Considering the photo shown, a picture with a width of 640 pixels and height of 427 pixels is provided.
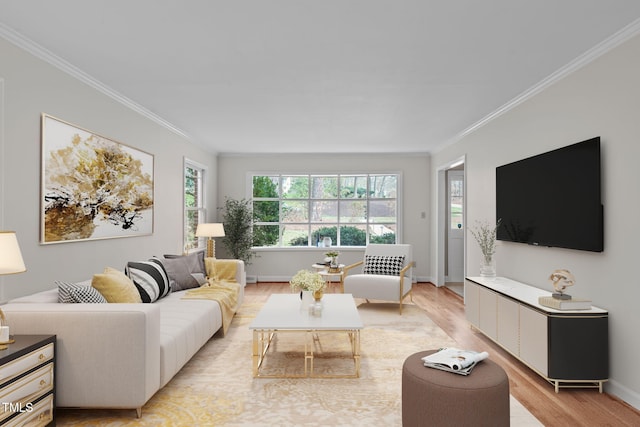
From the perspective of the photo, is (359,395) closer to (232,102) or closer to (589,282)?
(589,282)

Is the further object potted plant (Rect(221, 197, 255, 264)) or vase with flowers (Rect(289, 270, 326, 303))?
potted plant (Rect(221, 197, 255, 264))

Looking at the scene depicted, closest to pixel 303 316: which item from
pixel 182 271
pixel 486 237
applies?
pixel 182 271

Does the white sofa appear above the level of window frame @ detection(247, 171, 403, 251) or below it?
below

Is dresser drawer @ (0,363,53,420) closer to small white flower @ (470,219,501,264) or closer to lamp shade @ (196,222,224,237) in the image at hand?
lamp shade @ (196,222,224,237)

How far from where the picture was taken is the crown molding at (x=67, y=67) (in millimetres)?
2805

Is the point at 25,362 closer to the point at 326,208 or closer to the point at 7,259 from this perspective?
the point at 7,259

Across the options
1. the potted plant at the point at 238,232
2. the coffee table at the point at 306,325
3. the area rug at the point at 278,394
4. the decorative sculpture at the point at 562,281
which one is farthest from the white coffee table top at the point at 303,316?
the potted plant at the point at 238,232

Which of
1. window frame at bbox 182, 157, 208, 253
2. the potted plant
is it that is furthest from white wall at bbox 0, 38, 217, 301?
the potted plant

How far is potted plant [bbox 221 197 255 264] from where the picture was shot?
25.2 ft

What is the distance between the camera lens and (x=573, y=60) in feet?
10.8

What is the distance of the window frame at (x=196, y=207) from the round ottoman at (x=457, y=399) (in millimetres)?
4647

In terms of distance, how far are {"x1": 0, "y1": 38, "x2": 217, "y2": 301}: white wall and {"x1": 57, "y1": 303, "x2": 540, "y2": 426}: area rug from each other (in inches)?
46.5

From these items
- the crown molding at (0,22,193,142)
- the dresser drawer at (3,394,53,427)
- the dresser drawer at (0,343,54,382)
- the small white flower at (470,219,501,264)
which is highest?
the crown molding at (0,22,193,142)

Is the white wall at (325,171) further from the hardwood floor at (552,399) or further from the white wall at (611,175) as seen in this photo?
the white wall at (611,175)
